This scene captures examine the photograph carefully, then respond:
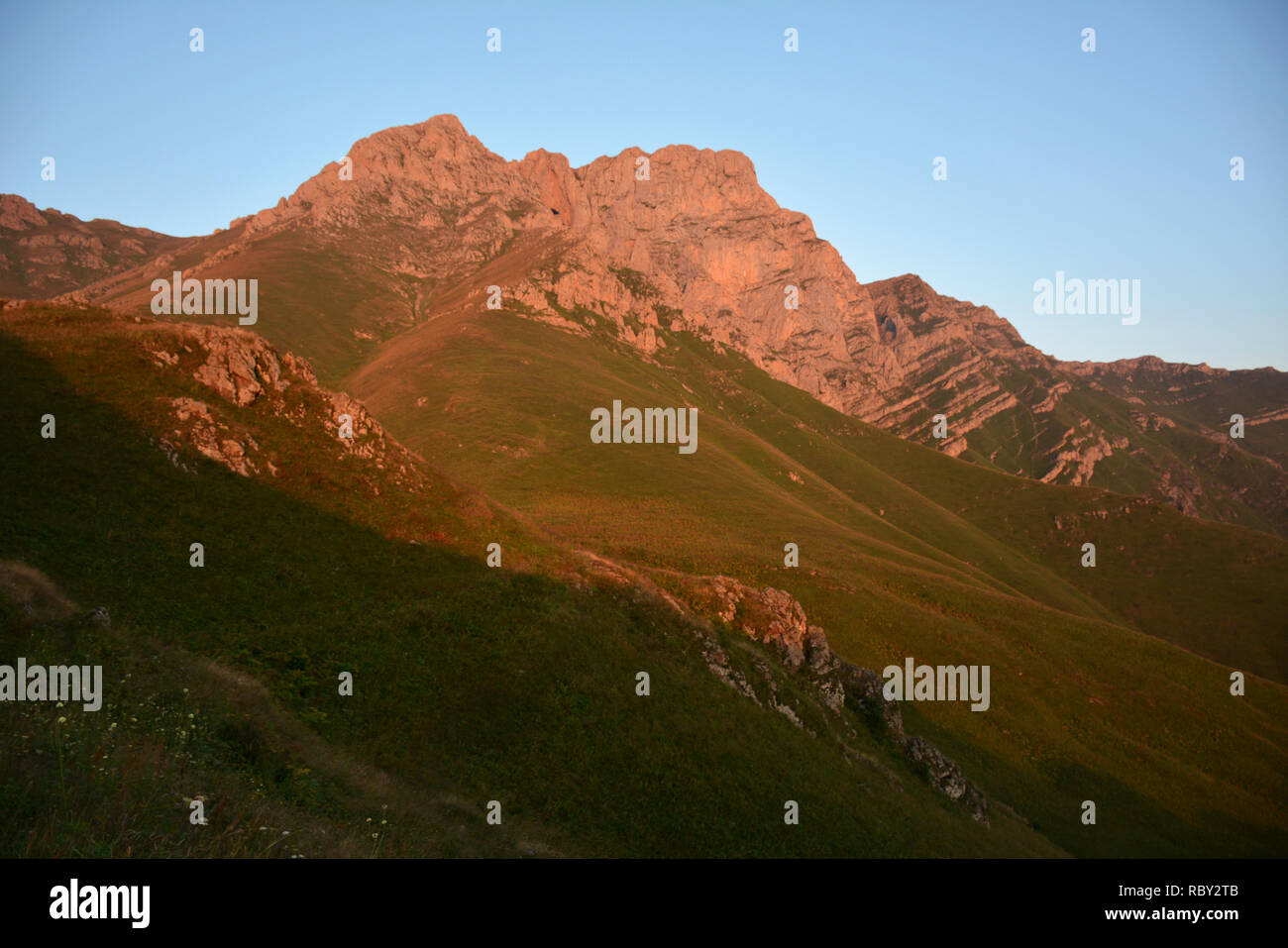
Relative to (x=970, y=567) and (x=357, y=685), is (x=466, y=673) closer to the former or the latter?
(x=357, y=685)

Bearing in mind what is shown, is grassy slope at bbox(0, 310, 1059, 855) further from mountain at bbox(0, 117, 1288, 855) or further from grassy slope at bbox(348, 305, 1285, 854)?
grassy slope at bbox(348, 305, 1285, 854)

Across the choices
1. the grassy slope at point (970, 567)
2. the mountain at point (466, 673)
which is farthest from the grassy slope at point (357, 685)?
the grassy slope at point (970, 567)

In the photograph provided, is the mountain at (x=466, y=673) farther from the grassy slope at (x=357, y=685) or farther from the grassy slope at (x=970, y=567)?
the grassy slope at (x=970, y=567)

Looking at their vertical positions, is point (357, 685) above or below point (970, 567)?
above

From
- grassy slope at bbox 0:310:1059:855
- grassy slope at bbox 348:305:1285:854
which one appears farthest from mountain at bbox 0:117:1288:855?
grassy slope at bbox 348:305:1285:854

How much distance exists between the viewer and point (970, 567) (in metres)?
125

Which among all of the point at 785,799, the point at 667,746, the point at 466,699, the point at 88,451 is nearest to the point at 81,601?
the point at 88,451

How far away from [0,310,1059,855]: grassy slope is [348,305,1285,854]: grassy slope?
2002cm

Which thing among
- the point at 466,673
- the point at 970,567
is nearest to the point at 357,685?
the point at 466,673

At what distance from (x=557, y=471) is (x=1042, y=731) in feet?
248

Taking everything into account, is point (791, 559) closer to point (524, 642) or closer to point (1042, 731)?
point (1042, 731)

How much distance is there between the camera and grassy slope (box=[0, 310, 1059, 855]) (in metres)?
14.2

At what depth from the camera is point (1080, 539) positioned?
536ft

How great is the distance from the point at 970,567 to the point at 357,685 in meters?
127
